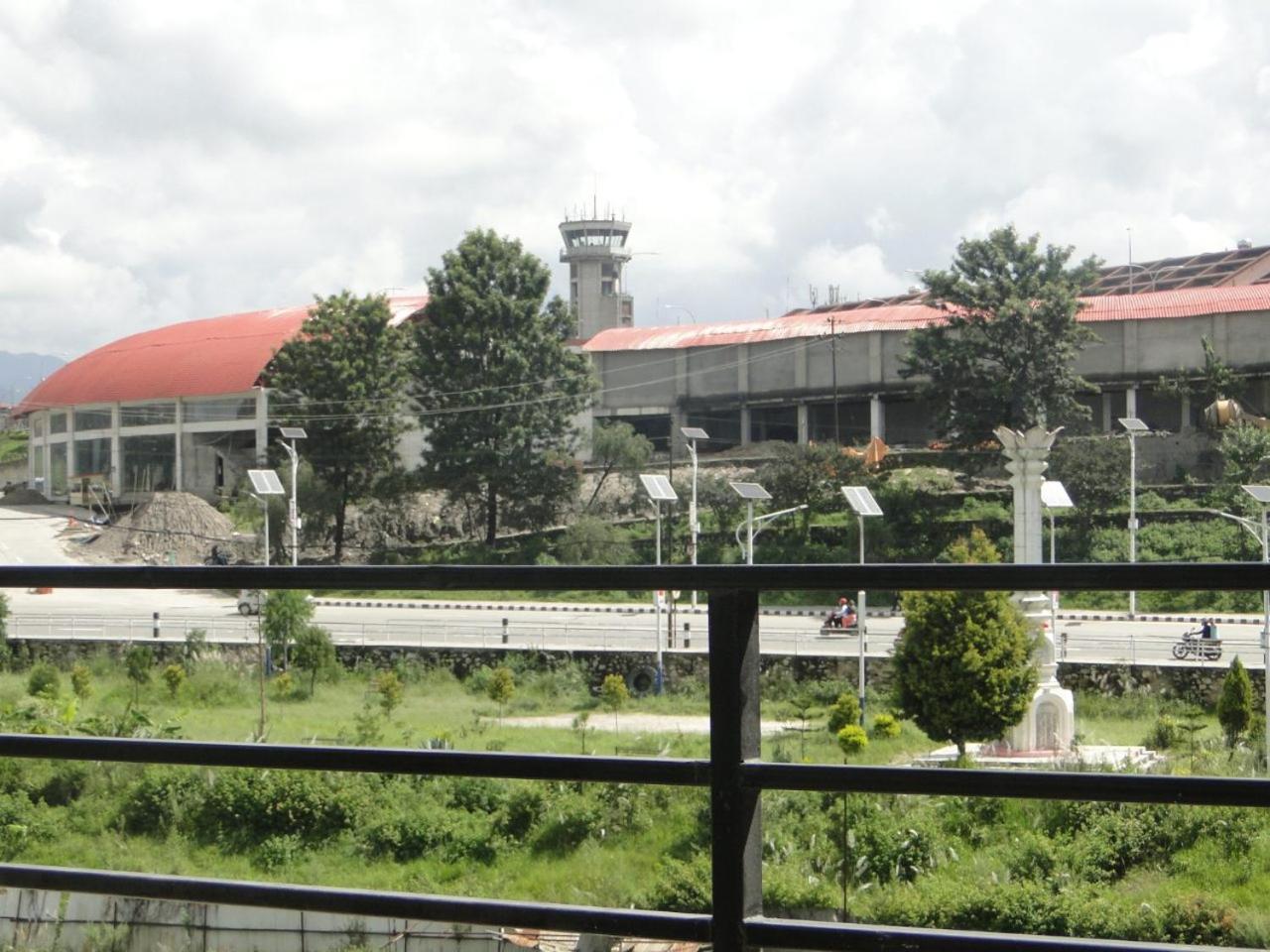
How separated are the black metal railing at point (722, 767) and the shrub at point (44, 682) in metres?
9.53

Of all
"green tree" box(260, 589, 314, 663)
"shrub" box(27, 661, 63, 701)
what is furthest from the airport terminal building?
"shrub" box(27, 661, 63, 701)

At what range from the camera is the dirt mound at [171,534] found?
34.0m

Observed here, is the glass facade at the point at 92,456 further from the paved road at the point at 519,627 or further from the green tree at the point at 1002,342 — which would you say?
the green tree at the point at 1002,342

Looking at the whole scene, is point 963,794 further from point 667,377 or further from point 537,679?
point 667,377

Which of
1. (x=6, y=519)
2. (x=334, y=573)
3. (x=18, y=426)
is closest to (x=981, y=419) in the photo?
(x=6, y=519)

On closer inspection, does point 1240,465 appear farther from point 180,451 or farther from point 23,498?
point 23,498

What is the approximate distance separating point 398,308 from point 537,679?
26.9m

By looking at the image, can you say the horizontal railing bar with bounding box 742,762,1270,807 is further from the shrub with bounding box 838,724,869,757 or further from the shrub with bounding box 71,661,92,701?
the shrub with bounding box 838,724,869,757

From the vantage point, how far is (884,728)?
1523 cm

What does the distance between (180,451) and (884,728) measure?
96.8 ft

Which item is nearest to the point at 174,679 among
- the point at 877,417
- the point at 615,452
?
the point at 615,452

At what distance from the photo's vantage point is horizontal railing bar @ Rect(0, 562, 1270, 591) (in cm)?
125

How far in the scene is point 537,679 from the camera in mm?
18016

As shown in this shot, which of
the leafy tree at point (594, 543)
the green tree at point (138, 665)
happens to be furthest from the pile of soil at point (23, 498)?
the green tree at point (138, 665)
